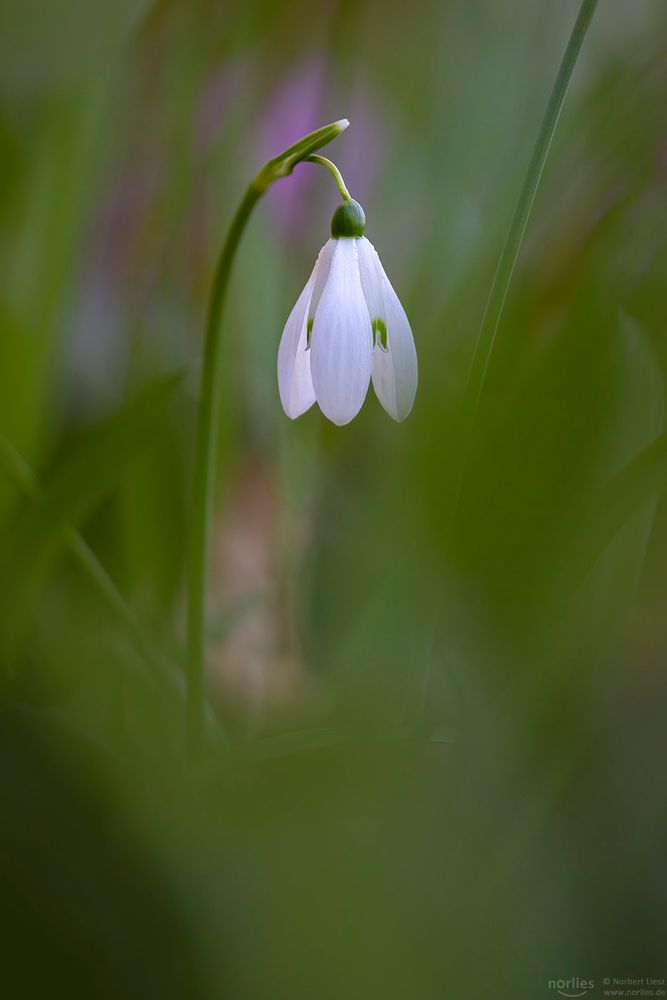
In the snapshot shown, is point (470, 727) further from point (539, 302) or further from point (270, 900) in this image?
Answer: point (539, 302)

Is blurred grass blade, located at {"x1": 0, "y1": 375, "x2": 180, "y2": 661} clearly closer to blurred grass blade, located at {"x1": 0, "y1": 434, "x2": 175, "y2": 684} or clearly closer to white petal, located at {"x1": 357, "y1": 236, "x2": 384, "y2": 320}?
blurred grass blade, located at {"x1": 0, "y1": 434, "x2": 175, "y2": 684}

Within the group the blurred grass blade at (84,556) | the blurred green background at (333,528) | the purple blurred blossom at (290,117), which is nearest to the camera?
the blurred green background at (333,528)

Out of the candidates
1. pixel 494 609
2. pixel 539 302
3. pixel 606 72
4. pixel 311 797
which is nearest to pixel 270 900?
pixel 311 797

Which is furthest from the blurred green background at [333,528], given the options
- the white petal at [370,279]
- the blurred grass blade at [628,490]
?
the white petal at [370,279]

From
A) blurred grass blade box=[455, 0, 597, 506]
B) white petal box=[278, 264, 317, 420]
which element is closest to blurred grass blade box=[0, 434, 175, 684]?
white petal box=[278, 264, 317, 420]

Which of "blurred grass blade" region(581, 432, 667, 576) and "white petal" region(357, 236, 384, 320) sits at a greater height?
"white petal" region(357, 236, 384, 320)

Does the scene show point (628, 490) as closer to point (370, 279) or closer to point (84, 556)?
point (370, 279)

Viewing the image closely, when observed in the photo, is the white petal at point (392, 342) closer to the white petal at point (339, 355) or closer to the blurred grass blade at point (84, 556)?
the white petal at point (339, 355)

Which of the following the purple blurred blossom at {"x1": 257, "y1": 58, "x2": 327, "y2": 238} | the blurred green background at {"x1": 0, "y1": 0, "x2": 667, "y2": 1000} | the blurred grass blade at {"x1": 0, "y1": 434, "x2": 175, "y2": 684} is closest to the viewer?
the blurred green background at {"x1": 0, "y1": 0, "x2": 667, "y2": 1000}
